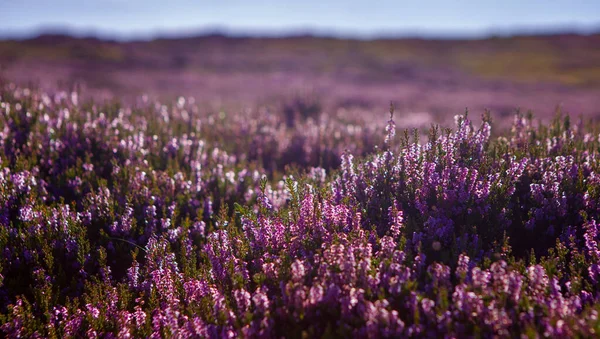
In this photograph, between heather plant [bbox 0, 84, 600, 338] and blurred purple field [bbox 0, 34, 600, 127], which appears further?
blurred purple field [bbox 0, 34, 600, 127]

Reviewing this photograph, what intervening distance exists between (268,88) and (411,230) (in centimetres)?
1717

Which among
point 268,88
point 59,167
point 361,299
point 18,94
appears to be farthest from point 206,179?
point 268,88

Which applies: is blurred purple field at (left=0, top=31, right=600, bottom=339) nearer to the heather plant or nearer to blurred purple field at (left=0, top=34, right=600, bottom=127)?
the heather plant

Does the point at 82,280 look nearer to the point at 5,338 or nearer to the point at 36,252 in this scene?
the point at 36,252

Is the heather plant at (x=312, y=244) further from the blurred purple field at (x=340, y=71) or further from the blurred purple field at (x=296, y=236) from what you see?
the blurred purple field at (x=340, y=71)

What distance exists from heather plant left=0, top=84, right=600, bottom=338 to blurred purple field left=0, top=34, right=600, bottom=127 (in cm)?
196

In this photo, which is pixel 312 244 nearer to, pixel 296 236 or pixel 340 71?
pixel 296 236

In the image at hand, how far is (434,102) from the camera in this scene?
15.9 meters

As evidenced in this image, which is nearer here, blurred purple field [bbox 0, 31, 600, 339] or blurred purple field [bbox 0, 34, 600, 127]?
blurred purple field [bbox 0, 31, 600, 339]

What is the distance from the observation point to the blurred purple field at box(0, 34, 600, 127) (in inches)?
584

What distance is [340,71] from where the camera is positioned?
101ft

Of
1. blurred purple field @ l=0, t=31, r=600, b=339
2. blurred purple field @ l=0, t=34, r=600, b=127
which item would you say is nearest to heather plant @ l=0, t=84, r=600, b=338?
blurred purple field @ l=0, t=31, r=600, b=339

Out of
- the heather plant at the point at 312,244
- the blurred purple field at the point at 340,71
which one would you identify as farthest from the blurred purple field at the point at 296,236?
→ the blurred purple field at the point at 340,71

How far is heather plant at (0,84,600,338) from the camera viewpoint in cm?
259
